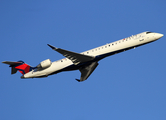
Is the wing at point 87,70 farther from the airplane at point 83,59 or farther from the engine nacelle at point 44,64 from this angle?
the engine nacelle at point 44,64

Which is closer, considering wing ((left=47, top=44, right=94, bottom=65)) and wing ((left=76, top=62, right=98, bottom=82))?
wing ((left=47, top=44, right=94, bottom=65))

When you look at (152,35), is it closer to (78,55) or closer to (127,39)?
(127,39)

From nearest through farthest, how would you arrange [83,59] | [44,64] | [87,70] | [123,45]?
[123,45], [83,59], [44,64], [87,70]

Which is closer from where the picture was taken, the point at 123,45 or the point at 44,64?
the point at 123,45

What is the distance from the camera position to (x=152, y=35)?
3020 centimetres

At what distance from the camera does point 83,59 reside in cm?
3036

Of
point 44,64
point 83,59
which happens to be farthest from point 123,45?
point 44,64

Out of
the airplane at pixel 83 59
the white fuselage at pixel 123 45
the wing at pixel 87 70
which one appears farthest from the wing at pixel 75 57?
the wing at pixel 87 70

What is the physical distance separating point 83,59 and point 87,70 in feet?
10.2

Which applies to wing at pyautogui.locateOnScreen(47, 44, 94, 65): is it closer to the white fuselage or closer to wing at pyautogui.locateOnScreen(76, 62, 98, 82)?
the white fuselage

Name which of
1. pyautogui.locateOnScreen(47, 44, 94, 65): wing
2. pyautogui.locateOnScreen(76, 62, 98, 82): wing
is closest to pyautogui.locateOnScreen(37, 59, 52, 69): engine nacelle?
pyautogui.locateOnScreen(47, 44, 94, 65): wing

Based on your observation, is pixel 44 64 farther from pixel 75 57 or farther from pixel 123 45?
pixel 123 45

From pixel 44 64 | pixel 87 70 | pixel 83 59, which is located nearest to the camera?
pixel 83 59

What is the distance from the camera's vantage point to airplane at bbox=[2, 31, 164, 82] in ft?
98.1
